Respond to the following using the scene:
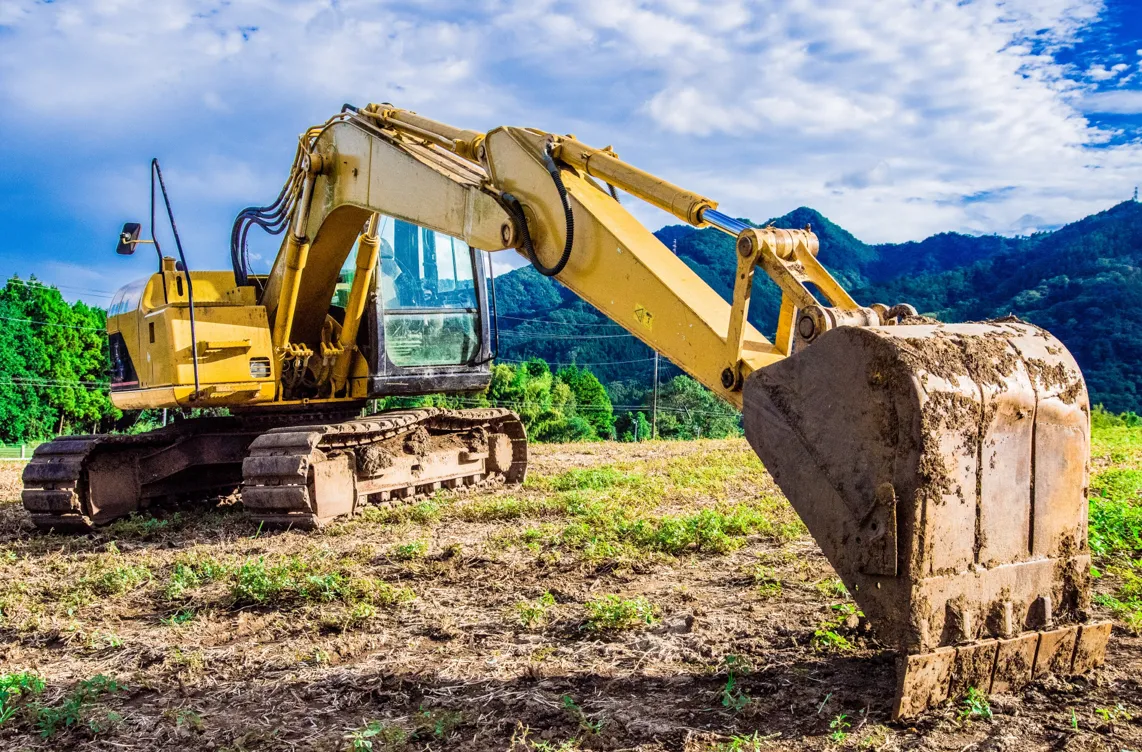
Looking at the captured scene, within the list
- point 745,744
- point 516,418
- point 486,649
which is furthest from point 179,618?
point 516,418

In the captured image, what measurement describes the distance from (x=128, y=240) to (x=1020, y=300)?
221 ft

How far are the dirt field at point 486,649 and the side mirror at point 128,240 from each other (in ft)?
7.99

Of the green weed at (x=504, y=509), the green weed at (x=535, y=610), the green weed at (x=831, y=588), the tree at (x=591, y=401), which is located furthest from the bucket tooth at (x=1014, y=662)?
the tree at (x=591, y=401)

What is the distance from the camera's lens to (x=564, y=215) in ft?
17.7

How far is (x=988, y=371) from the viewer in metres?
3.39

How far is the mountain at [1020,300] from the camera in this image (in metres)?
55.5

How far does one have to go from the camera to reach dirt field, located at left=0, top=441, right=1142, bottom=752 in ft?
11.1

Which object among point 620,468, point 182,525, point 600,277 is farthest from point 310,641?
point 620,468

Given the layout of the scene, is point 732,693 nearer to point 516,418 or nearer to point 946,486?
point 946,486

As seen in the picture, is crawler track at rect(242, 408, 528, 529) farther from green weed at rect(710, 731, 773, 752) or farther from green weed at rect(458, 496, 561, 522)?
green weed at rect(710, 731, 773, 752)

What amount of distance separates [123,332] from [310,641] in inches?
219

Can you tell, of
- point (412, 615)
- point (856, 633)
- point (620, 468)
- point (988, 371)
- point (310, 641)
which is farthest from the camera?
point (620, 468)

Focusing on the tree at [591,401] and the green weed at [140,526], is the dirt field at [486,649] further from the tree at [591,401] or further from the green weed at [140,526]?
the tree at [591,401]

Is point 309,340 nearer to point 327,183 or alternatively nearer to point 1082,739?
point 327,183
